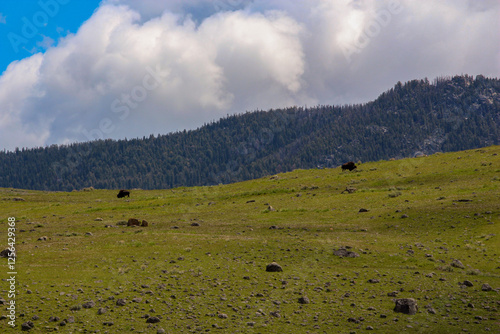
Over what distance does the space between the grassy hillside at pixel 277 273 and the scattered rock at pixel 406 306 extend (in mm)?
286

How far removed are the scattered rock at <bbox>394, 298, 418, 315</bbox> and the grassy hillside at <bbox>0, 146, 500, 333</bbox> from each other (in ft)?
0.94

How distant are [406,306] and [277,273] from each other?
611 cm

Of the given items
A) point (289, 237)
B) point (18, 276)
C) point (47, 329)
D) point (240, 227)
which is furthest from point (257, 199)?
point (47, 329)

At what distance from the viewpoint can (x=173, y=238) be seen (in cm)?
2848

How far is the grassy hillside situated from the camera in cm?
1538

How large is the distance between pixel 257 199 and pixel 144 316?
36614 mm

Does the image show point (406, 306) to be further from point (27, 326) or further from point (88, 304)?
point (27, 326)

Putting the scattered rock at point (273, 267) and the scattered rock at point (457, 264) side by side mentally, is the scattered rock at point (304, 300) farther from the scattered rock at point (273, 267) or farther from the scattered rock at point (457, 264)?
the scattered rock at point (457, 264)

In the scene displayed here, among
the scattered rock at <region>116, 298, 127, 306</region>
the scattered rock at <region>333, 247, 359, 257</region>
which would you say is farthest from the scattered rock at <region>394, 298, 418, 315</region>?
the scattered rock at <region>116, 298, 127, 306</region>

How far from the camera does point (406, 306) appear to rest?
16.1m

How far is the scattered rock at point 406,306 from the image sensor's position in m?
16.0

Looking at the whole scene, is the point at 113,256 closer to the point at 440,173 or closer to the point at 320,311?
the point at 320,311

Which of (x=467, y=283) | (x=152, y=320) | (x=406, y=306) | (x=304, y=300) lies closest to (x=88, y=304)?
(x=152, y=320)

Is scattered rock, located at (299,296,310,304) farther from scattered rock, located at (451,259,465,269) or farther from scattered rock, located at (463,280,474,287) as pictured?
scattered rock, located at (451,259,465,269)
